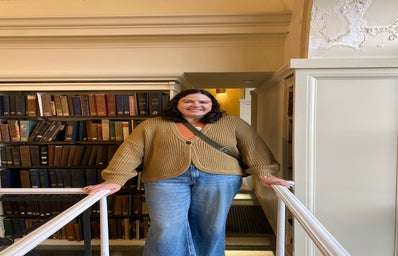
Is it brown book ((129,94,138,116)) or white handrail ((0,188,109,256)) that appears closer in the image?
white handrail ((0,188,109,256))

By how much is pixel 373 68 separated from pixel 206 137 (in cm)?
111

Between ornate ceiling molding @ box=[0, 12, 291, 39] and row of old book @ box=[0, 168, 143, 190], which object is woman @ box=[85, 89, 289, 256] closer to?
ornate ceiling molding @ box=[0, 12, 291, 39]

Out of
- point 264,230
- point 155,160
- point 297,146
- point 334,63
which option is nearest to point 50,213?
point 155,160

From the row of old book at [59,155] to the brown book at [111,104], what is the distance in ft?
1.08

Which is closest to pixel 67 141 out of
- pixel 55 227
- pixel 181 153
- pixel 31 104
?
pixel 31 104

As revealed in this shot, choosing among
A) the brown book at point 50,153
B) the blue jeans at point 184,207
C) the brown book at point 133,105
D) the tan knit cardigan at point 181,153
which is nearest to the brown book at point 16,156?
the brown book at point 50,153

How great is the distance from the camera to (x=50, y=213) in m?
2.62

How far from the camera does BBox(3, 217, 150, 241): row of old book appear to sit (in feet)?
8.63

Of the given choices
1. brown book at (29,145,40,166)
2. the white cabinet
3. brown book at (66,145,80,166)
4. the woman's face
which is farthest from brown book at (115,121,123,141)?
the white cabinet

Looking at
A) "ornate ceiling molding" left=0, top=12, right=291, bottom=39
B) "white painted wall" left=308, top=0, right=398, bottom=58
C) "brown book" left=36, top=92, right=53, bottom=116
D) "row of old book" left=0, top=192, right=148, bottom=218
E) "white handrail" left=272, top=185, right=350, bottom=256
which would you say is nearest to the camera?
"white handrail" left=272, top=185, right=350, bottom=256

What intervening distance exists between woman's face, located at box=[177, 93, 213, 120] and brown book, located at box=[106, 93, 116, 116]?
1.18 meters

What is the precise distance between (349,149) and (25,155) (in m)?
2.83

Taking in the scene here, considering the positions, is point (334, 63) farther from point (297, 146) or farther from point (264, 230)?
point (264, 230)

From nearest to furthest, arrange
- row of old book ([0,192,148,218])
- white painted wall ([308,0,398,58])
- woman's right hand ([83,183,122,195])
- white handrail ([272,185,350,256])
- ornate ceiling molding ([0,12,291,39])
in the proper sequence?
1. white handrail ([272,185,350,256])
2. woman's right hand ([83,183,122,195])
3. white painted wall ([308,0,398,58])
4. ornate ceiling molding ([0,12,291,39])
5. row of old book ([0,192,148,218])
